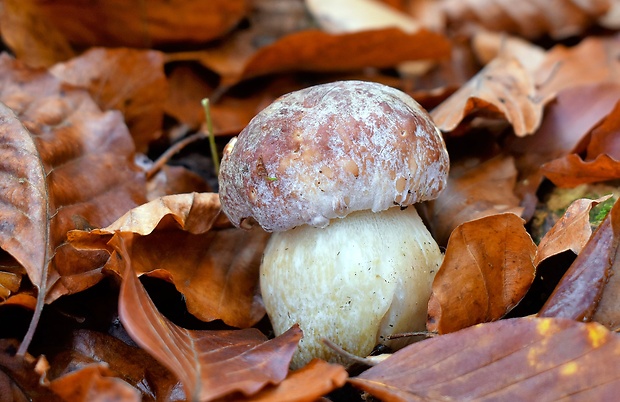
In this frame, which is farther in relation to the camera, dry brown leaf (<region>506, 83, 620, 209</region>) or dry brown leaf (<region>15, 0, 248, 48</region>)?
dry brown leaf (<region>15, 0, 248, 48</region>)

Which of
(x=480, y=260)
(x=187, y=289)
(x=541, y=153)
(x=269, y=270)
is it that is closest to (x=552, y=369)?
(x=480, y=260)

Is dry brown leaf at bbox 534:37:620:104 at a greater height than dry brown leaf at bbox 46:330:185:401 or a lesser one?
greater

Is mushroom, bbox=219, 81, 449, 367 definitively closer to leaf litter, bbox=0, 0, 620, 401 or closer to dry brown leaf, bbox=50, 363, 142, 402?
leaf litter, bbox=0, 0, 620, 401

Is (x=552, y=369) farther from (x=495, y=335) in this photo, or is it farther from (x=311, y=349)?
(x=311, y=349)

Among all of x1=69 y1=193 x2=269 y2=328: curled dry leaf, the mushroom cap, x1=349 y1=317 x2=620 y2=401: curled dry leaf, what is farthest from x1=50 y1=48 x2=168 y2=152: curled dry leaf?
x1=349 y1=317 x2=620 y2=401: curled dry leaf

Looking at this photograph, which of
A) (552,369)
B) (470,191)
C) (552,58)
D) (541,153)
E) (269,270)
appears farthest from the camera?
(552,58)

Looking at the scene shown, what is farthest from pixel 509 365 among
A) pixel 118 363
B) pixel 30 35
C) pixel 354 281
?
pixel 30 35
